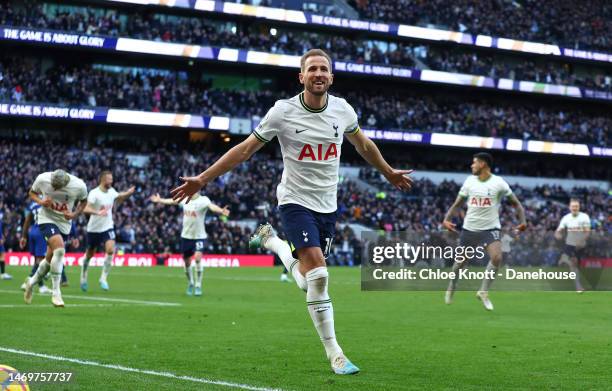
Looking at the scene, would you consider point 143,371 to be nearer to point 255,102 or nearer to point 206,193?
point 206,193

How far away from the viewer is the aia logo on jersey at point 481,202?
18.4m

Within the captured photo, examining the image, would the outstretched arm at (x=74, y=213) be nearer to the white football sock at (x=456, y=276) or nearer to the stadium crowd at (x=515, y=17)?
the white football sock at (x=456, y=276)

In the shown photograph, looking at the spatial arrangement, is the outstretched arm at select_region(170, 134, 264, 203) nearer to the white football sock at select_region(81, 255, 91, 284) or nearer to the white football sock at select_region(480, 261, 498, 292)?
the white football sock at select_region(480, 261, 498, 292)

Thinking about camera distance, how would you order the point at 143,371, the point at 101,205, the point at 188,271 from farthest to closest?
1. the point at 101,205
2. the point at 188,271
3. the point at 143,371

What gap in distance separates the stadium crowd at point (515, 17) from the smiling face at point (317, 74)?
61058 millimetres

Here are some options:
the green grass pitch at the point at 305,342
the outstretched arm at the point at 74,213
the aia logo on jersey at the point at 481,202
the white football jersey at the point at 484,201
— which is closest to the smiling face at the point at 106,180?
the green grass pitch at the point at 305,342

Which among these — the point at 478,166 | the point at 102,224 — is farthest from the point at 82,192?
the point at 478,166

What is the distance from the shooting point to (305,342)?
38.2 feet

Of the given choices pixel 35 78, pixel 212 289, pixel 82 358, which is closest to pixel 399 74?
pixel 35 78

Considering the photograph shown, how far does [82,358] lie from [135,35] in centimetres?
5098

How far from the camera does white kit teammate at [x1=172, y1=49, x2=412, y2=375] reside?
873 cm

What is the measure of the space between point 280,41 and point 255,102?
450 cm

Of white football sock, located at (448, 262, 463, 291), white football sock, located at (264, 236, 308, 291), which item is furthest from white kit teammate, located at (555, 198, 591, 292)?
white football sock, located at (264, 236, 308, 291)

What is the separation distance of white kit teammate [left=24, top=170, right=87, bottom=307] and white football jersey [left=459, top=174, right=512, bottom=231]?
284 inches
